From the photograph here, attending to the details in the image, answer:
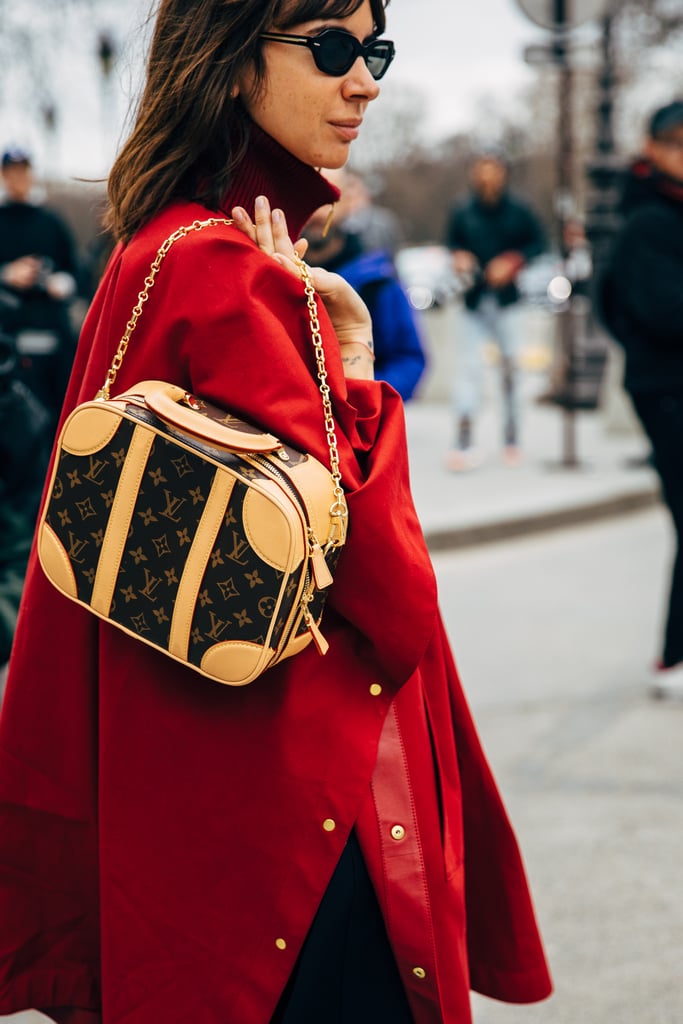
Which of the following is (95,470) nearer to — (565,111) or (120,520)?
(120,520)

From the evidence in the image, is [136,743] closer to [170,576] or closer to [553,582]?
[170,576]

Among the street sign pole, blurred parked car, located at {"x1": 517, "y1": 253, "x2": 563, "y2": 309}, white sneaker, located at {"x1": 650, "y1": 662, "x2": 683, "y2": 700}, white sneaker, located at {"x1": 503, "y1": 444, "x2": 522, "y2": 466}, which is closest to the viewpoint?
white sneaker, located at {"x1": 650, "y1": 662, "x2": 683, "y2": 700}

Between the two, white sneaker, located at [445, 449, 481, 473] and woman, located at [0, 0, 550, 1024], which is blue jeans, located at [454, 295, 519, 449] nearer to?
white sneaker, located at [445, 449, 481, 473]

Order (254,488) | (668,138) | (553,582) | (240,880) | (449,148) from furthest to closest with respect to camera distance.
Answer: (449,148) < (553,582) < (668,138) < (240,880) < (254,488)

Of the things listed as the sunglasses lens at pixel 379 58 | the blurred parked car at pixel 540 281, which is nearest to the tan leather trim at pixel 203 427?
the sunglasses lens at pixel 379 58

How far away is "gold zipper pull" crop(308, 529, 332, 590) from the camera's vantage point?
59.9 inches

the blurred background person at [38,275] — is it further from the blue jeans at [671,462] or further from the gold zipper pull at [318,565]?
the gold zipper pull at [318,565]

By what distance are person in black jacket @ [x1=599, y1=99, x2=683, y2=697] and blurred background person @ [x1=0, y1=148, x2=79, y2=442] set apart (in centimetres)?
373

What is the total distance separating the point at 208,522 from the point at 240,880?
0.47 metres

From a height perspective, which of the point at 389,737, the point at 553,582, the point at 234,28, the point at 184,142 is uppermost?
the point at 234,28

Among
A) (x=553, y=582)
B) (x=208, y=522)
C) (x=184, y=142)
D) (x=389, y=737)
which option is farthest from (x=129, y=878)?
(x=553, y=582)

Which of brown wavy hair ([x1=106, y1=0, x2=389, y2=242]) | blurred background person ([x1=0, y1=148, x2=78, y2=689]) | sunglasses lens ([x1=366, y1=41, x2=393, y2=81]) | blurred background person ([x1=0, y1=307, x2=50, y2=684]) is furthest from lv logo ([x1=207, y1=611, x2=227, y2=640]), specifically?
blurred background person ([x1=0, y1=148, x2=78, y2=689])

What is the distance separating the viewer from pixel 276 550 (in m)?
1.48

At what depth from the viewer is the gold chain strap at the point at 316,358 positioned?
1563 mm
